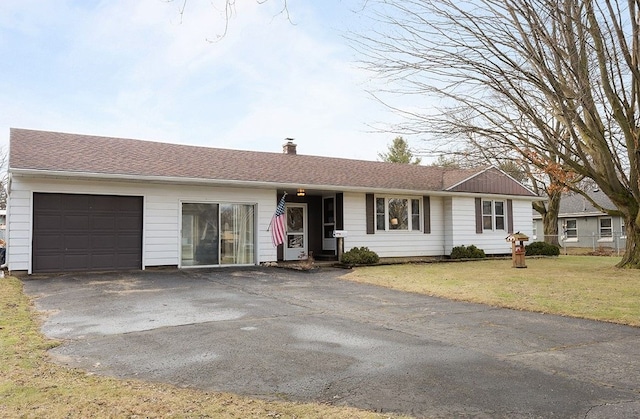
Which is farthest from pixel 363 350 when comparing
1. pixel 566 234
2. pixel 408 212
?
pixel 566 234

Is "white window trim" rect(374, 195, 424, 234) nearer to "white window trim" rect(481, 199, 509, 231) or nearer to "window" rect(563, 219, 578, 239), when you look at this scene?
"white window trim" rect(481, 199, 509, 231)

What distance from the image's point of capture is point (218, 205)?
14852mm

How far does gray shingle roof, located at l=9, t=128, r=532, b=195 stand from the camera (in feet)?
42.4

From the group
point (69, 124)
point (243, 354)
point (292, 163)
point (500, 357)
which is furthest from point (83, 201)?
point (69, 124)

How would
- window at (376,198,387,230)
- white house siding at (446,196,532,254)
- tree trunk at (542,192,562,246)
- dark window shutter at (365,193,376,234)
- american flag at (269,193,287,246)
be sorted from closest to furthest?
american flag at (269,193,287,246) < dark window shutter at (365,193,376,234) < window at (376,198,387,230) < white house siding at (446,196,532,254) < tree trunk at (542,192,562,246)

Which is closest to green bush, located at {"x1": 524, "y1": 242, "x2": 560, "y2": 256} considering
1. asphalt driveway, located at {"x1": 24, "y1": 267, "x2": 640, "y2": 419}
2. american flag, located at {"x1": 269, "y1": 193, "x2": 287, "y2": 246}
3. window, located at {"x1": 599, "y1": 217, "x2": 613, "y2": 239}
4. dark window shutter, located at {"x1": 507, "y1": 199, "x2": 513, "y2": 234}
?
dark window shutter, located at {"x1": 507, "y1": 199, "x2": 513, "y2": 234}

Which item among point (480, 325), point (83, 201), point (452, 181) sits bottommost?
point (480, 325)

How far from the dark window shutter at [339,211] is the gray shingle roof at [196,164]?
617mm

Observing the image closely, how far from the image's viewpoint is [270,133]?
2681 centimetres

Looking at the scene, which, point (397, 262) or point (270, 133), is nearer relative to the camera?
point (397, 262)

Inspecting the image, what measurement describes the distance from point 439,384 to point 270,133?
2381cm

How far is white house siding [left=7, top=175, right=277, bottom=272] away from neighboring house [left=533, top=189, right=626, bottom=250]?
72.8 ft

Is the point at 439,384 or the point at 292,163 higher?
the point at 292,163

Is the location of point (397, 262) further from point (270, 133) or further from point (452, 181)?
point (270, 133)
